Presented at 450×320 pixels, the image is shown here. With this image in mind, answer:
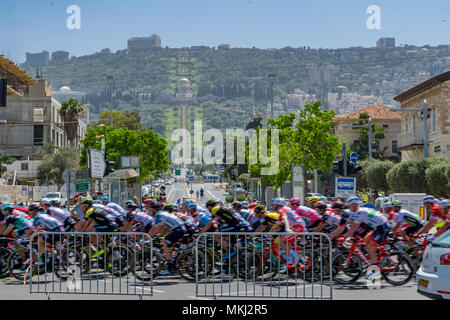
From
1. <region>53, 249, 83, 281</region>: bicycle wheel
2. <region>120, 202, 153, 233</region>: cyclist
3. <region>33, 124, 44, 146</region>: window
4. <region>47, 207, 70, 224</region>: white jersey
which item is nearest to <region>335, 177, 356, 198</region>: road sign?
<region>120, 202, 153, 233</region>: cyclist

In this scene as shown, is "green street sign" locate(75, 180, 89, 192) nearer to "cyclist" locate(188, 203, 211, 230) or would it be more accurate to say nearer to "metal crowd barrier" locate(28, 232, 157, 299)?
"cyclist" locate(188, 203, 211, 230)

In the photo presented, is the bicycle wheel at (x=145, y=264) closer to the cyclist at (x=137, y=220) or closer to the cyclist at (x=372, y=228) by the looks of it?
the cyclist at (x=137, y=220)

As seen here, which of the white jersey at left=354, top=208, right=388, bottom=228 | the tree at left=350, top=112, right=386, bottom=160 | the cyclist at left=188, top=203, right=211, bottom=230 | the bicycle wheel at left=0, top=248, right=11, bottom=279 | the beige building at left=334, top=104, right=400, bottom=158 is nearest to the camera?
the white jersey at left=354, top=208, right=388, bottom=228

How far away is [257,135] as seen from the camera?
49094 millimetres

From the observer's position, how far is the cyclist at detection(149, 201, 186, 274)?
13297 mm

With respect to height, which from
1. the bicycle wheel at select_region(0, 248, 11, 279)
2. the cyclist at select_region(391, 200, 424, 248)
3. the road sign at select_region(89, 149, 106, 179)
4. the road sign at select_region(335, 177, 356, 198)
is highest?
the road sign at select_region(89, 149, 106, 179)

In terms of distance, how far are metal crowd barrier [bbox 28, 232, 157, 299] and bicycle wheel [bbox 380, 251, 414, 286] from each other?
15.6ft

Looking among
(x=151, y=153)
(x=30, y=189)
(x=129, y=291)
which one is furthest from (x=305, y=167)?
(x=129, y=291)

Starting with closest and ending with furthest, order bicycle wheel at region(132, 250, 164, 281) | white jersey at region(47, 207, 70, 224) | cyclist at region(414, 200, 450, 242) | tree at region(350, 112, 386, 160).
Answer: bicycle wheel at region(132, 250, 164, 281) → cyclist at region(414, 200, 450, 242) → white jersey at region(47, 207, 70, 224) → tree at region(350, 112, 386, 160)

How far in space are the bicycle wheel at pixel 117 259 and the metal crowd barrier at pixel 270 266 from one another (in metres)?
1.44

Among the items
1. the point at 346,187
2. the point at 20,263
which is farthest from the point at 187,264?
the point at 346,187

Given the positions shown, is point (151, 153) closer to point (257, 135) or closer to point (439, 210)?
point (257, 135)

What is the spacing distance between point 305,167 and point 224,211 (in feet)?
102

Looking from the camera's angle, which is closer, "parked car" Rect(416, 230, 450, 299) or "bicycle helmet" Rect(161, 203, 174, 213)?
"parked car" Rect(416, 230, 450, 299)
